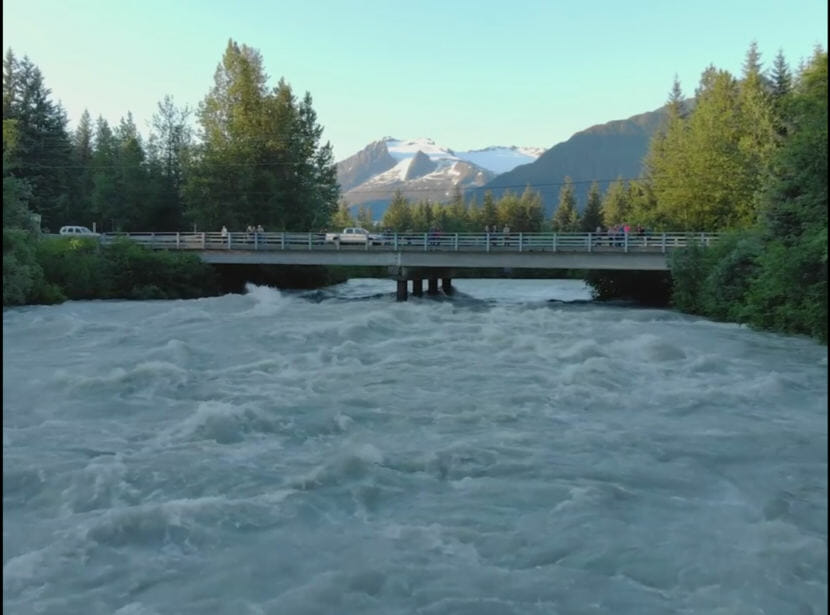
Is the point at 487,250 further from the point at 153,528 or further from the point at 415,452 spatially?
the point at 153,528

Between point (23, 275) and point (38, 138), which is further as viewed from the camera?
point (38, 138)

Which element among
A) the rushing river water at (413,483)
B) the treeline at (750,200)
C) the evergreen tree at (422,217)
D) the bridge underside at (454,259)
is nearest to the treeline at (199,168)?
the bridge underside at (454,259)

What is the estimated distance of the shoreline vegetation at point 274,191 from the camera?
26.0m

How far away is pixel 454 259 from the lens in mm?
41625

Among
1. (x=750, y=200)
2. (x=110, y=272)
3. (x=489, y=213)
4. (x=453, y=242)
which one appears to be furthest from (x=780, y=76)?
(x=489, y=213)

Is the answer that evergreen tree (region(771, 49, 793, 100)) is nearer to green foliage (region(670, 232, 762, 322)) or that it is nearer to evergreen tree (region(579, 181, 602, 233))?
green foliage (region(670, 232, 762, 322))

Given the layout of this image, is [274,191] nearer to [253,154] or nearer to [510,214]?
[253,154]

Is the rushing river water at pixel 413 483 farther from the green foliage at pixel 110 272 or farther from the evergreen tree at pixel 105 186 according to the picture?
the evergreen tree at pixel 105 186

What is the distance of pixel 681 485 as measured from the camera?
10.1 metres

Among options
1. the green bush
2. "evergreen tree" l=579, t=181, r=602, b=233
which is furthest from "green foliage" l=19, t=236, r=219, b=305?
"evergreen tree" l=579, t=181, r=602, b=233

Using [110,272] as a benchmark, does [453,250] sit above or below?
above

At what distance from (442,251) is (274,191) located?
22.1 metres

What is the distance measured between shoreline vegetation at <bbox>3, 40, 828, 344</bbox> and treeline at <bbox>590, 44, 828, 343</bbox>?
11cm

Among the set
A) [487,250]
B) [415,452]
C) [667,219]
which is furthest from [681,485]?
[667,219]
